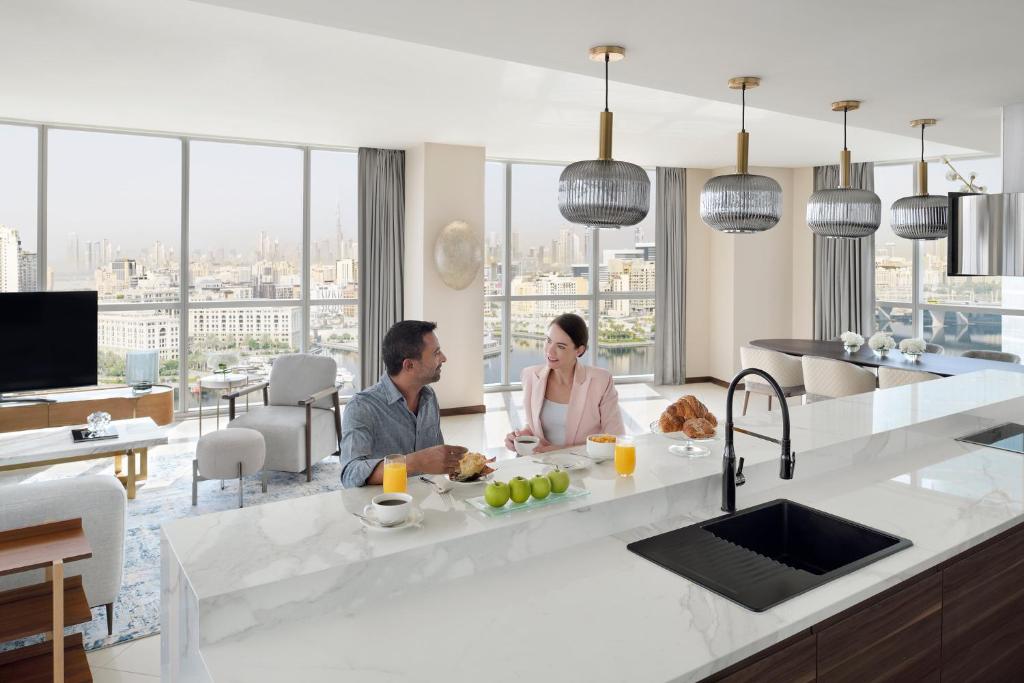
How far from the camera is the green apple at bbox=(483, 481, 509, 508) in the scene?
181cm

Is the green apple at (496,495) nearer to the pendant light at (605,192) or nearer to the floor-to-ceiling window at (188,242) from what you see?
the pendant light at (605,192)

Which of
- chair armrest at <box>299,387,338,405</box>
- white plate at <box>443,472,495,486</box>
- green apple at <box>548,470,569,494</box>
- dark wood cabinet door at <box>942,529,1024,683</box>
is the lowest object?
dark wood cabinet door at <box>942,529,1024,683</box>

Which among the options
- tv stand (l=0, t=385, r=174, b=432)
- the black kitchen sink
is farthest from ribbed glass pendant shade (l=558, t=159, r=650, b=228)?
tv stand (l=0, t=385, r=174, b=432)

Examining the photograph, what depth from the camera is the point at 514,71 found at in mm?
4367

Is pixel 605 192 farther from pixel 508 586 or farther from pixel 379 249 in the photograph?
pixel 379 249

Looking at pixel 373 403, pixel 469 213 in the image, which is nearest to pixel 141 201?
pixel 469 213

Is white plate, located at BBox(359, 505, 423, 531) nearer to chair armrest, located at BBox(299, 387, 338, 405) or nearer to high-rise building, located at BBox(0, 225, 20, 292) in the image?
chair armrest, located at BBox(299, 387, 338, 405)

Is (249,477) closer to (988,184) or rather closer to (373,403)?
(373,403)

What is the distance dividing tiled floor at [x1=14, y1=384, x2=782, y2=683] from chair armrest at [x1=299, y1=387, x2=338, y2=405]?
120cm

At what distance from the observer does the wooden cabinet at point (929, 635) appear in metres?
1.51

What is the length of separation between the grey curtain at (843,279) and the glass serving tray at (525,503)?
721 cm

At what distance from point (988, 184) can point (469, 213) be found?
5.44 m

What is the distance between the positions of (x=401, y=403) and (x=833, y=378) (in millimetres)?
4002

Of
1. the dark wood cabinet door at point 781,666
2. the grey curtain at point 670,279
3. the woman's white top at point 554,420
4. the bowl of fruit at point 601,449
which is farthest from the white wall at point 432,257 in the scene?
the dark wood cabinet door at point 781,666
